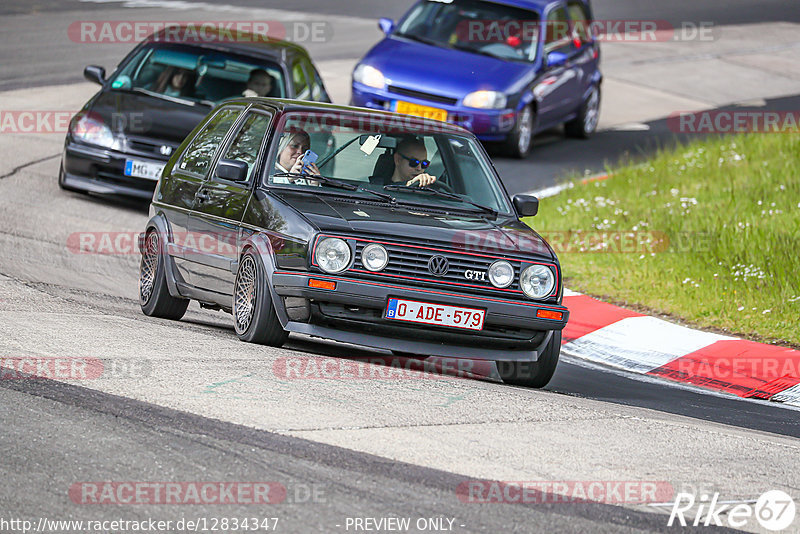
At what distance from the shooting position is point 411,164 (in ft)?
29.0

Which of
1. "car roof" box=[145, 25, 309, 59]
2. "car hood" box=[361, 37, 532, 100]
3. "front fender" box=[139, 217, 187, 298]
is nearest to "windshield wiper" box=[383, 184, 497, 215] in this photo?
"front fender" box=[139, 217, 187, 298]

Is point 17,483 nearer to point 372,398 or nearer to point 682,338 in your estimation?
point 372,398

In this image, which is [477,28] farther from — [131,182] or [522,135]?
[131,182]

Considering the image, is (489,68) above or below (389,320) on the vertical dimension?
above

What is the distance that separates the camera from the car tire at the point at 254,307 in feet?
25.8

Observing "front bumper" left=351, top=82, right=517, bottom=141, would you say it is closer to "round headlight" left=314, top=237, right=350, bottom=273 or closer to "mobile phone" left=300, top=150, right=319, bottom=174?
"mobile phone" left=300, top=150, right=319, bottom=174

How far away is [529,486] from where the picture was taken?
551cm

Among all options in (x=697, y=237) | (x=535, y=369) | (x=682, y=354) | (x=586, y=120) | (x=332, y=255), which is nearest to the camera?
(x=332, y=255)

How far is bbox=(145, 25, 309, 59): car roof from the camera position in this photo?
14227 mm

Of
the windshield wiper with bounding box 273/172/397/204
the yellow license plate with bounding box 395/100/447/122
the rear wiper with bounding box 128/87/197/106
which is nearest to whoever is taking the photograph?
the windshield wiper with bounding box 273/172/397/204

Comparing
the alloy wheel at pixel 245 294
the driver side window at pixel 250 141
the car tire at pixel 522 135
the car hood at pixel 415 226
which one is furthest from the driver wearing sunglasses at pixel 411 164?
the car tire at pixel 522 135

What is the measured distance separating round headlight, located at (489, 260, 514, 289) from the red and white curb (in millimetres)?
2152

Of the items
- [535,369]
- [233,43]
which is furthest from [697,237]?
[233,43]

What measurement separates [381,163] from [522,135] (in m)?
8.82
